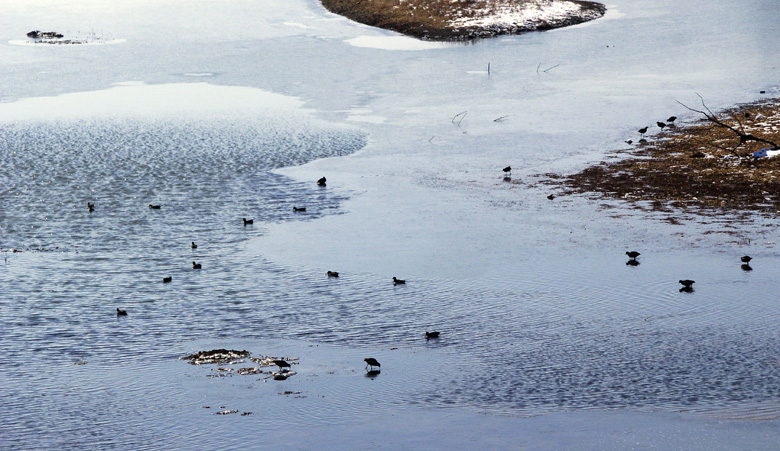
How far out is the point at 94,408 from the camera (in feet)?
39.9

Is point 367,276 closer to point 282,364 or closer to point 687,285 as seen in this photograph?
point 282,364

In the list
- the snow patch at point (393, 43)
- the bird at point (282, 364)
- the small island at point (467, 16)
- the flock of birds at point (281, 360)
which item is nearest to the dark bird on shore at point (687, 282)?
the flock of birds at point (281, 360)

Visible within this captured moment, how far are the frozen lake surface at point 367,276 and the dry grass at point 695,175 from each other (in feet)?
4.05

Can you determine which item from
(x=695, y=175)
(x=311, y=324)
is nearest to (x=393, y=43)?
(x=695, y=175)

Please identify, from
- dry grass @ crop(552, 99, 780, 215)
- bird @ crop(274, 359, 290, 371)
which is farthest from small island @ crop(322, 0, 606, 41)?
bird @ crop(274, 359, 290, 371)

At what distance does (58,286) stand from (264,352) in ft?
18.6

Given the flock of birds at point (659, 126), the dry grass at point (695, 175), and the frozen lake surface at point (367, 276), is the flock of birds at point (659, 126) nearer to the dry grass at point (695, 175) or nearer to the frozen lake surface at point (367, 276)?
the dry grass at point (695, 175)

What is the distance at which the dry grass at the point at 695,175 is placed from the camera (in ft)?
76.1

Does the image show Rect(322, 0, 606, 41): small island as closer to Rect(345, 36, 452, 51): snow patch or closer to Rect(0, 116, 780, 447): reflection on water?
Rect(345, 36, 452, 51): snow patch

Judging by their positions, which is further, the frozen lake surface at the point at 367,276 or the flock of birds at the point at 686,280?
the flock of birds at the point at 686,280

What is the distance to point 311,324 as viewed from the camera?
1538cm

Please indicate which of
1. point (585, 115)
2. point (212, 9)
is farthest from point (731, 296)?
point (212, 9)

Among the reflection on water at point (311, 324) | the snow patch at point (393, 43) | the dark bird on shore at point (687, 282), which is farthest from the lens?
the snow patch at point (393, 43)

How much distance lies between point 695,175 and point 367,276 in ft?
41.9
